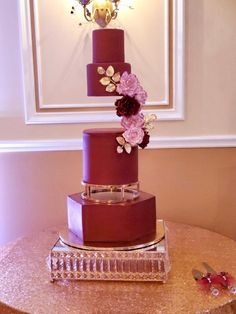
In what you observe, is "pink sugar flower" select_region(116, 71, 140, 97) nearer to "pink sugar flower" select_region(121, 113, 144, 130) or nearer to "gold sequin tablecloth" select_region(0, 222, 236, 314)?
Answer: "pink sugar flower" select_region(121, 113, 144, 130)

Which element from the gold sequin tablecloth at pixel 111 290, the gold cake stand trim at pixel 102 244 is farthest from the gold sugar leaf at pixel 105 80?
the gold sequin tablecloth at pixel 111 290

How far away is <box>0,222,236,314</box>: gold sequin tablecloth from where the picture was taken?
1027 mm

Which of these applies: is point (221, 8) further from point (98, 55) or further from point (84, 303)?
point (84, 303)

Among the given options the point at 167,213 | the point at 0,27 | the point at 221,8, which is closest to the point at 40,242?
the point at 167,213

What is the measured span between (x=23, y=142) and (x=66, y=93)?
0.30m

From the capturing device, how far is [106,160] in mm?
1192

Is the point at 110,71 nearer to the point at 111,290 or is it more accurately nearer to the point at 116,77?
the point at 116,77

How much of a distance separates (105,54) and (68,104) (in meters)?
0.63

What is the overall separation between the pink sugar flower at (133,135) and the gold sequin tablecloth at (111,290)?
0.42 metres

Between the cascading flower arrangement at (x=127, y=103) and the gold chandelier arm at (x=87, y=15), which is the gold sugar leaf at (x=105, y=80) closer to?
the cascading flower arrangement at (x=127, y=103)

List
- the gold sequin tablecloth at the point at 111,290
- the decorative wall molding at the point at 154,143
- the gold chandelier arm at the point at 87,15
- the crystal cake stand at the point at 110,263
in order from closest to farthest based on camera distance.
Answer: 1. the gold sequin tablecloth at the point at 111,290
2. the crystal cake stand at the point at 110,263
3. the gold chandelier arm at the point at 87,15
4. the decorative wall molding at the point at 154,143

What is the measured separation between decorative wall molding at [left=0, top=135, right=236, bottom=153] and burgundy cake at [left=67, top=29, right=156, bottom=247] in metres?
0.57

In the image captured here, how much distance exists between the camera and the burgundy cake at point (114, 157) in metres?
1.17

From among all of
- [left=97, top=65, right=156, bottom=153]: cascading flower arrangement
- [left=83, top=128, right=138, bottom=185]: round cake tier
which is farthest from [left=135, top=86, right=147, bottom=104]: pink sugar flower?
[left=83, top=128, right=138, bottom=185]: round cake tier
